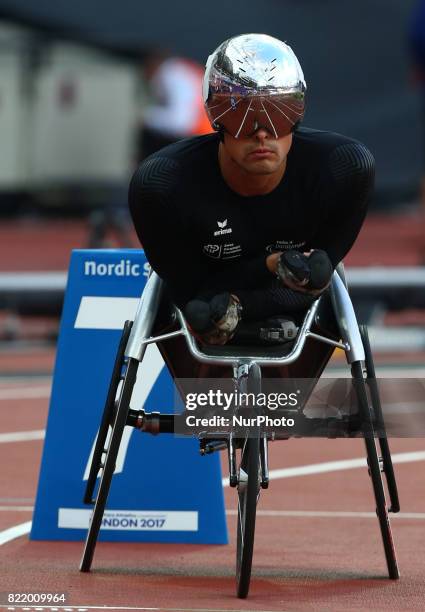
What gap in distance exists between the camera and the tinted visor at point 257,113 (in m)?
5.49

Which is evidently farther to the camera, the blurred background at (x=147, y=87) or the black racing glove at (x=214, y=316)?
the blurred background at (x=147, y=87)

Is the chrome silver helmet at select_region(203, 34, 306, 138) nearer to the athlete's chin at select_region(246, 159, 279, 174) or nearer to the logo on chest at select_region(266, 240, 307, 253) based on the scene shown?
the athlete's chin at select_region(246, 159, 279, 174)

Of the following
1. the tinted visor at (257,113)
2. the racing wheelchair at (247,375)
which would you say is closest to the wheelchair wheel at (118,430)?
the racing wheelchair at (247,375)

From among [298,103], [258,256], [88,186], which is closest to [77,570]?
[258,256]

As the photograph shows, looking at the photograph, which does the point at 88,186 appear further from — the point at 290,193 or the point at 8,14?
the point at 290,193

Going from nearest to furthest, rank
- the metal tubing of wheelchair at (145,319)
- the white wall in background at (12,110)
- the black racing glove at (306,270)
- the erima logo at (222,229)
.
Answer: the black racing glove at (306,270) < the erima logo at (222,229) < the metal tubing of wheelchair at (145,319) < the white wall in background at (12,110)

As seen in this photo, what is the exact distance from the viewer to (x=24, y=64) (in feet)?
77.9

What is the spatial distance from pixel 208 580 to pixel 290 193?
151 centimetres

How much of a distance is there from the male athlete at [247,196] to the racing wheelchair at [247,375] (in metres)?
0.12

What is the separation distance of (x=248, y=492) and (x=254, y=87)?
140 centimetres

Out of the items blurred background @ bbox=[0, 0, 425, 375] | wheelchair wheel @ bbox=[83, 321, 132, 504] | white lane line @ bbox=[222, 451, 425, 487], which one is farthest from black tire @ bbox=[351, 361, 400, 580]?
blurred background @ bbox=[0, 0, 425, 375]

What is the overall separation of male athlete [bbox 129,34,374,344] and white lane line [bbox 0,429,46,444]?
13.2 ft

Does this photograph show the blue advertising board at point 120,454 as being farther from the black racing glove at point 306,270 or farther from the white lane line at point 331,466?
the white lane line at point 331,466

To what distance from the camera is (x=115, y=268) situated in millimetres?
6785
